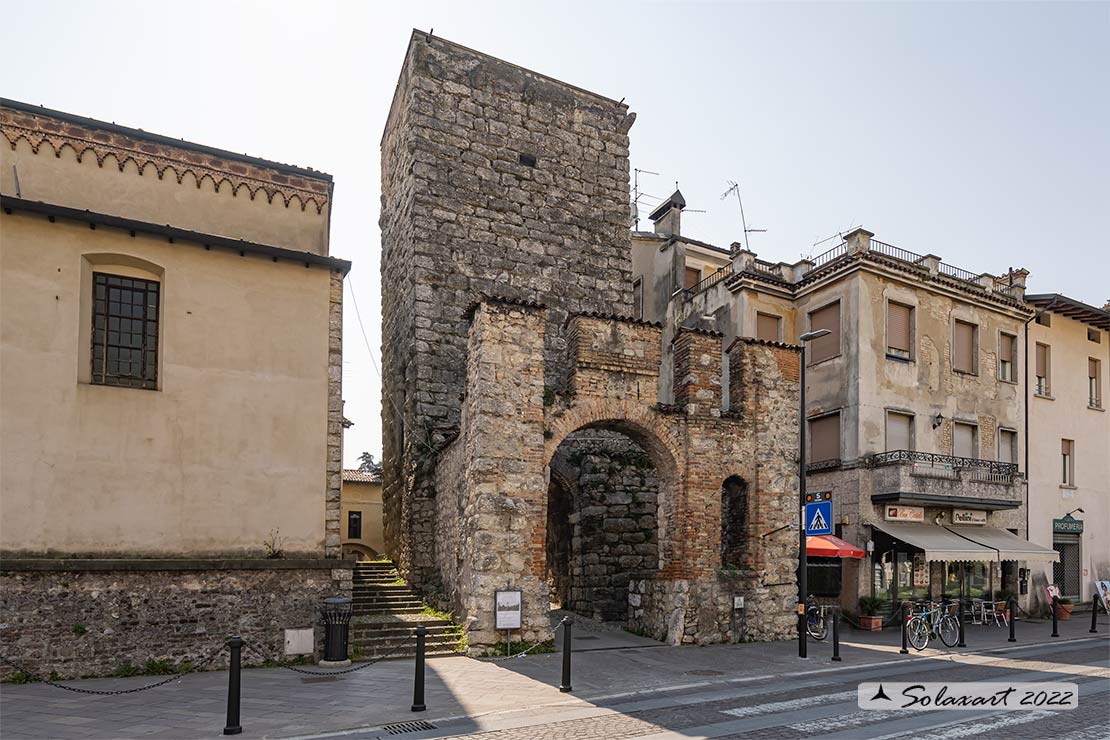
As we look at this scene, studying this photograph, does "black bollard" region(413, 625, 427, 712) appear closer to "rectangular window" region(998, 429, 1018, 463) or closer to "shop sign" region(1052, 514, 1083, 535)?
"rectangular window" region(998, 429, 1018, 463)

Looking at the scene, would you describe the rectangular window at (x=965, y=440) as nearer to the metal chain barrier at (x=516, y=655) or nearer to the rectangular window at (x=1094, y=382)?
the rectangular window at (x=1094, y=382)

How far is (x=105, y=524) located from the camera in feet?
36.6

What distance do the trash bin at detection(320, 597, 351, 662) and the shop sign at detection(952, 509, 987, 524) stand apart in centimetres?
1684

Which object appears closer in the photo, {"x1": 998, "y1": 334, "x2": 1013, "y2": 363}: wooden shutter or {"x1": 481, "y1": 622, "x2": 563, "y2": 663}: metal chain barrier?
{"x1": 481, "y1": 622, "x2": 563, "y2": 663}: metal chain barrier

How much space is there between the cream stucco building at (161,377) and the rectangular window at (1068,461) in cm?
2316

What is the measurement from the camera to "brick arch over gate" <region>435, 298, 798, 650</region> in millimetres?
13391

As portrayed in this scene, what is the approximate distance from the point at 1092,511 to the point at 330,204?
25.5 m

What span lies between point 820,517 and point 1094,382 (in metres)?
18.8

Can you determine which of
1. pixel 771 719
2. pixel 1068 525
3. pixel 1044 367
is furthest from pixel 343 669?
pixel 1044 367

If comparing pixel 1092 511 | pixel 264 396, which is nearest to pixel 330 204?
pixel 264 396

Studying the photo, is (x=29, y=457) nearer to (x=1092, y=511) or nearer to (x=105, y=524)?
(x=105, y=524)

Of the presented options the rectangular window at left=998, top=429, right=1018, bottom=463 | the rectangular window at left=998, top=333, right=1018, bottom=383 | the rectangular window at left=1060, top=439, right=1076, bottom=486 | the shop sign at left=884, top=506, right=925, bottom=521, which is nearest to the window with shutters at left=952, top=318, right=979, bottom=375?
the rectangular window at left=998, top=333, right=1018, bottom=383

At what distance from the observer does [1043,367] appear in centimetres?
2552

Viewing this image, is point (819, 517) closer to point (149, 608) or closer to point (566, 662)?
point (566, 662)
